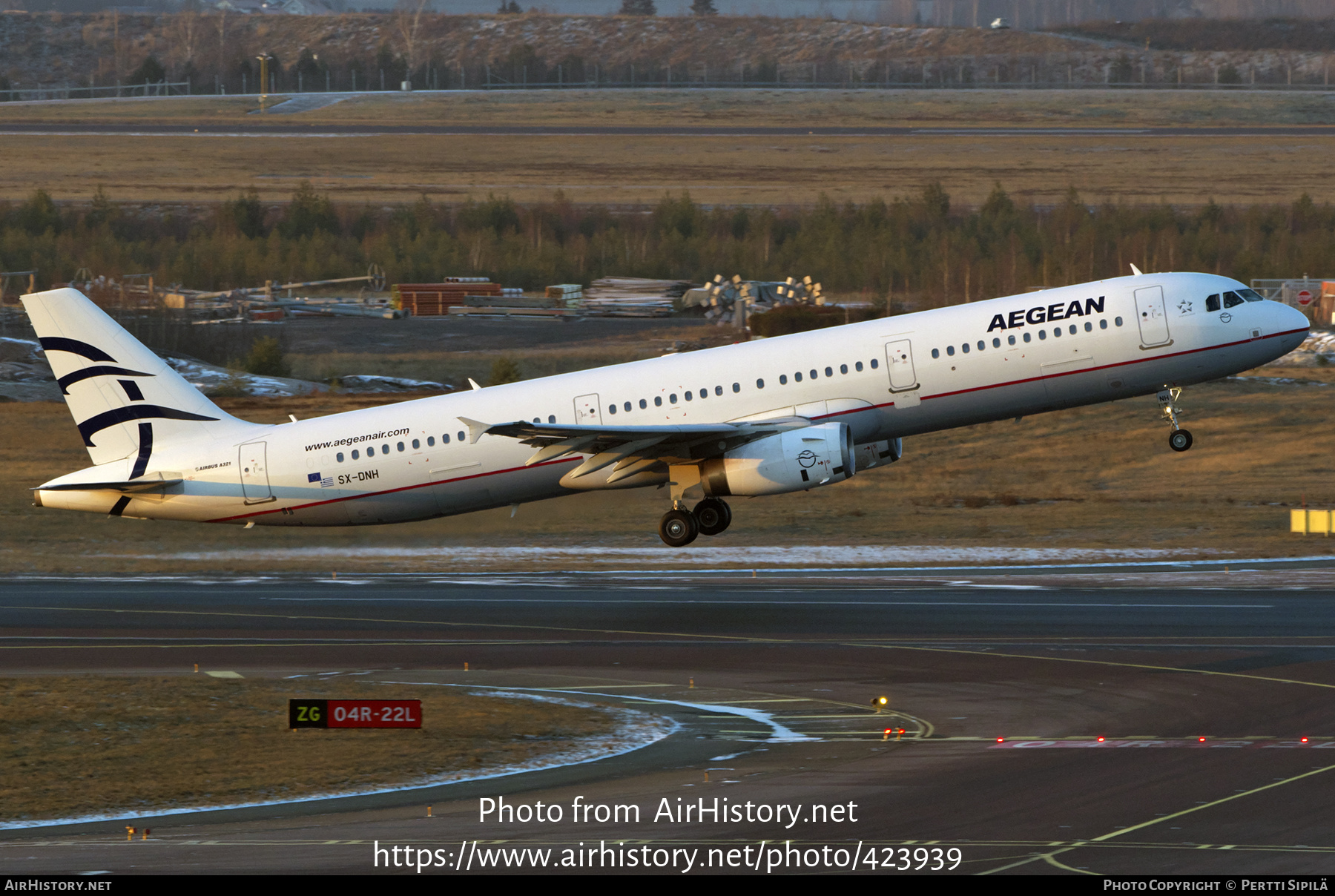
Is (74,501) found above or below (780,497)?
above

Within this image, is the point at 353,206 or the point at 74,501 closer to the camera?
the point at 74,501

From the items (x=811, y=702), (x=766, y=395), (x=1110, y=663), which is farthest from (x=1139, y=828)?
(x=766, y=395)

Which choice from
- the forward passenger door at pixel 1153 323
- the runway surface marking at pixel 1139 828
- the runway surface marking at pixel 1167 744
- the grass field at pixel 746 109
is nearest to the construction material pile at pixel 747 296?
the grass field at pixel 746 109

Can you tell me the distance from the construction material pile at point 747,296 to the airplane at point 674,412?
53.7 metres

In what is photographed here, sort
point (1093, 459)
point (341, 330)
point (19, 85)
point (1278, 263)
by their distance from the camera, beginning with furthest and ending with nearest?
point (19, 85)
point (1278, 263)
point (341, 330)
point (1093, 459)

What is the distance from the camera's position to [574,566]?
2028 inches

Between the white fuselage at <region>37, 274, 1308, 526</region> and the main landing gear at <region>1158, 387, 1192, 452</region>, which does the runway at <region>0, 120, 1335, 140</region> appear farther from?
the white fuselage at <region>37, 274, 1308, 526</region>

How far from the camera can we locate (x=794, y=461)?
38.1m

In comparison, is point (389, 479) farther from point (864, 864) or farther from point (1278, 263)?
point (1278, 263)

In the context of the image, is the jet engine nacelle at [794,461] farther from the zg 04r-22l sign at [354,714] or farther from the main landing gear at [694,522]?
the zg 04r-22l sign at [354,714]

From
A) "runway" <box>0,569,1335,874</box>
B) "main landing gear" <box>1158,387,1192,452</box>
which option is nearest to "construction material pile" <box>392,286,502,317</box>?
"runway" <box>0,569,1335,874</box>

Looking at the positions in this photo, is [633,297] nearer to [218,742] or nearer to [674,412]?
[674,412]

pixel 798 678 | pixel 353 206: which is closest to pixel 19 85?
pixel 353 206

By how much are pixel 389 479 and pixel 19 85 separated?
178391 millimetres
